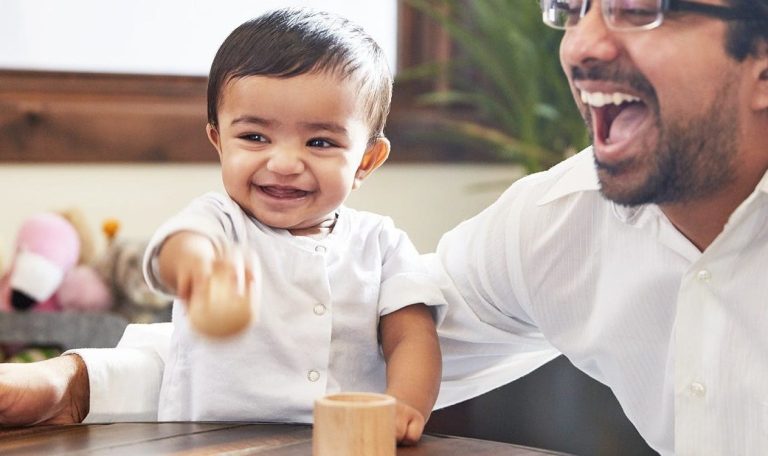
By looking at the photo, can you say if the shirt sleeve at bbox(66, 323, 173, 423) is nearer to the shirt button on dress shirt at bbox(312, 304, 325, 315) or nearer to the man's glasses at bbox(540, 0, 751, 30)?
the shirt button on dress shirt at bbox(312, 304, 325, 315)

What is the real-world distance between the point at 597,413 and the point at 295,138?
0.60 meters

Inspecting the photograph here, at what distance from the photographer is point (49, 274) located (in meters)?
2.31

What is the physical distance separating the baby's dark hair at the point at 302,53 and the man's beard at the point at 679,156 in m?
0.30

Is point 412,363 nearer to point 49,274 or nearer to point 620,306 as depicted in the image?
point 620,306

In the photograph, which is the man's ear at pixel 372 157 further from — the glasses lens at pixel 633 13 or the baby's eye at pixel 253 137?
the glasses lens at pixel 633 13

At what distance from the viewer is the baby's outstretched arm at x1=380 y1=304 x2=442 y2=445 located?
107 centimetres

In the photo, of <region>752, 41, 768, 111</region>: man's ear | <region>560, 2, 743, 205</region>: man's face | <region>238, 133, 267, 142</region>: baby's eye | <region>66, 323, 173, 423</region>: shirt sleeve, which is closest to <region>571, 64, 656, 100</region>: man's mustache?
<region>560, 2, 743, 205</region>: man's face

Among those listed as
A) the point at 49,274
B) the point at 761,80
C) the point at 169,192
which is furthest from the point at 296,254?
the point at 169,192

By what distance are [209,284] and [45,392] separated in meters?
0.40

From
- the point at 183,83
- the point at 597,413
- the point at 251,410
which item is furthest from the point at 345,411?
the point at 183,83

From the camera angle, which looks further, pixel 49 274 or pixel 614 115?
pixel 49 274

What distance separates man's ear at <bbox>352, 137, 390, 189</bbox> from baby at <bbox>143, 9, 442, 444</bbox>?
0.22ft

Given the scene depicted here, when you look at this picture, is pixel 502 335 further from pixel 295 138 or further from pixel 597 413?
pixel 295 138

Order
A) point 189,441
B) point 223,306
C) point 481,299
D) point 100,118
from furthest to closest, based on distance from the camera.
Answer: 1. point 100,118
2. point 481,299
3. point 189,441
4. point 223,306
